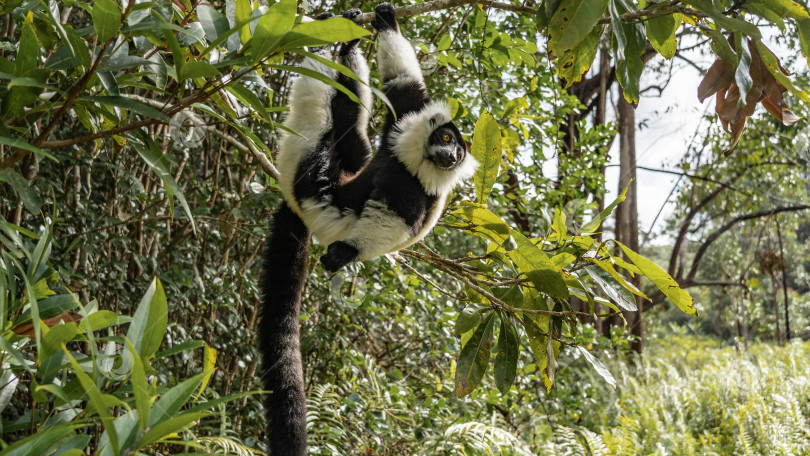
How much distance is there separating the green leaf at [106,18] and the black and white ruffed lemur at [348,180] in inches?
49.7

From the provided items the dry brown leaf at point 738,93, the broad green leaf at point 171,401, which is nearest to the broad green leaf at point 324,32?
the broad green leaf at point 171,401

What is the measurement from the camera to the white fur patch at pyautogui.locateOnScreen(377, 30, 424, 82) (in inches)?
108

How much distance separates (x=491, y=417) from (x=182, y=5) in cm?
376

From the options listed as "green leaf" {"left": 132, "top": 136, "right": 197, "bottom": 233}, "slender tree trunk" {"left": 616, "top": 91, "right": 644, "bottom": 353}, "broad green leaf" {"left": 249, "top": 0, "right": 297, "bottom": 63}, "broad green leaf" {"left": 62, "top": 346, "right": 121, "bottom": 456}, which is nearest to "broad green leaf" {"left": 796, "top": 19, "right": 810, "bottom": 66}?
"broad green leaf" {"left": 249, "top": 0, "right": 297, "bottom": 63}

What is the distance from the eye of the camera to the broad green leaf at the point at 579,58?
2.03 meters

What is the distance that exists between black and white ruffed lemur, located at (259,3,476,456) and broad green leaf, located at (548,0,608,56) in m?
0.98

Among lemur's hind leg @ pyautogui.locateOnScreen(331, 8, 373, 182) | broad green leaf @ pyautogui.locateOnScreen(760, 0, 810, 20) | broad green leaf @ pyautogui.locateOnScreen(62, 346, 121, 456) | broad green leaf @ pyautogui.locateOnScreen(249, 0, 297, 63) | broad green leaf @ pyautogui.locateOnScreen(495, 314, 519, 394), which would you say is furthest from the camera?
lemur's hind leg @ pyautogui.locateOnScreen(331, 8, 373, 182)

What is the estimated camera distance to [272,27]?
3.78 feet

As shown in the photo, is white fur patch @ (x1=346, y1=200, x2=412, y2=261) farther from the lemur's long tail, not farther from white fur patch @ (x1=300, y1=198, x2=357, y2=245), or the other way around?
the lemur's long tail

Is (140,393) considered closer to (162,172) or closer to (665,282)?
(162,172)

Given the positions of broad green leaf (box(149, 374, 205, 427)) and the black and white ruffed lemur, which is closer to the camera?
broad green leaf (box(149, 374, 205, 427))

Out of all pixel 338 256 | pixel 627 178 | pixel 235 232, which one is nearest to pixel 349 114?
pixel 338 256

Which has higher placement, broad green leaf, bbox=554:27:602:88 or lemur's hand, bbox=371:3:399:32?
lemur's hand, bbox=371:3:399:32

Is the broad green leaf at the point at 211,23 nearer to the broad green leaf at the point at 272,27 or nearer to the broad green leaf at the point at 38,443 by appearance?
the broad green leaf at the point at 272,27
